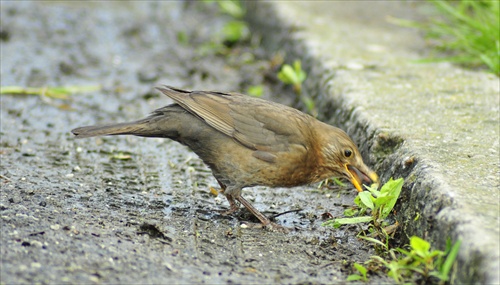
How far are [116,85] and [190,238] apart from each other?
3092 mm

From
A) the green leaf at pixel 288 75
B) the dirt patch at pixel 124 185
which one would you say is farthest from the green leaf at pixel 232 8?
the green leaf at pixel 288 75

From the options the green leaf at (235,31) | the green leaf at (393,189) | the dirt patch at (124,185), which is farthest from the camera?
the green leaf at (235,31)

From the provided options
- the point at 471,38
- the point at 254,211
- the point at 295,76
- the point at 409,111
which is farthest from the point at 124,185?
the point at 471,38

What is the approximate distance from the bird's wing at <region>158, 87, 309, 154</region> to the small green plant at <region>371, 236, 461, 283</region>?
1175 millimetres

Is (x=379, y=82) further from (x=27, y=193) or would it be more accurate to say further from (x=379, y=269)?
(x=27, y=193)

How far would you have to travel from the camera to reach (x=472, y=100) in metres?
4.74

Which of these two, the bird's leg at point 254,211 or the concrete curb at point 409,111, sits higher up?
the concrete curb at point 409,111

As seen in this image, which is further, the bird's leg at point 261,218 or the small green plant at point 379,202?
the bird's leg at point 261,218

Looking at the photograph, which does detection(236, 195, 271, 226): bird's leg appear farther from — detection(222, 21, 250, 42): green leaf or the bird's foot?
detection(222, 21, 250, 42): green leaf

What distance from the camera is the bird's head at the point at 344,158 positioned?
4.07 m

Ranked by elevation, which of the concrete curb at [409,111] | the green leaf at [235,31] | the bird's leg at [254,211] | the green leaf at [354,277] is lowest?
the bird's leg at [254,211]

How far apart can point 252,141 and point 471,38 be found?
2416 millimetres

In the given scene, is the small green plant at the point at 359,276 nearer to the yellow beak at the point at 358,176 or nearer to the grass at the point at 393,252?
the grass at the point at 393,252

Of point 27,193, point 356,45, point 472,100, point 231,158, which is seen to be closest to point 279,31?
point 356,45
